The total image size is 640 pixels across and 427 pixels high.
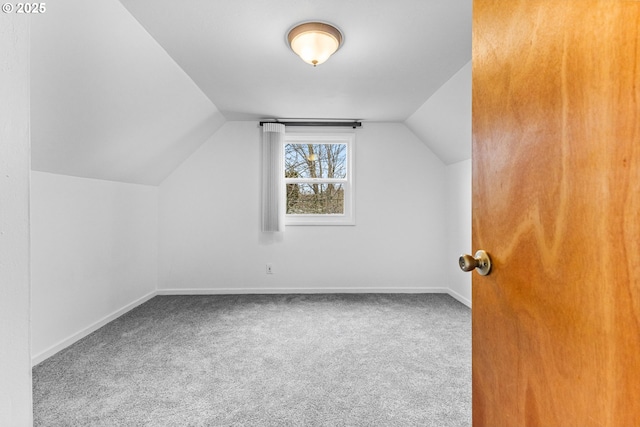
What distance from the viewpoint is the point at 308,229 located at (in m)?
3.68

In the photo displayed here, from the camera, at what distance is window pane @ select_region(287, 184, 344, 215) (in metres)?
3.77

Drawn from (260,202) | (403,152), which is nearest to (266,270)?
(260,202)

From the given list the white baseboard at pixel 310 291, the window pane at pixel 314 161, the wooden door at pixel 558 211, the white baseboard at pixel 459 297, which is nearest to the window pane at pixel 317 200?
the window pane at pixel 314 161

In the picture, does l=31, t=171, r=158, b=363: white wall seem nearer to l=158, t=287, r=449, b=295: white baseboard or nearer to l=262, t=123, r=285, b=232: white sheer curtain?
l=158, t=287, r=449, b=295: white baseboard

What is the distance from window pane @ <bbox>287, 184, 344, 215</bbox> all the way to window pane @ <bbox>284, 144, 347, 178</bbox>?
16cm

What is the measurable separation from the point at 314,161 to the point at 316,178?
0.23m

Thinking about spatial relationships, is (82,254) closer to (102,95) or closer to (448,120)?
(102,95)

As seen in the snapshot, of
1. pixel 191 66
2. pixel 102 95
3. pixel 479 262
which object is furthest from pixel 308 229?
pixel 479 262

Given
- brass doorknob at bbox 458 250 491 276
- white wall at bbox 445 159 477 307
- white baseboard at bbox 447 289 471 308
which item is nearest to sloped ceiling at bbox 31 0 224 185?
brass doorknob at bbox 458 250 491 276

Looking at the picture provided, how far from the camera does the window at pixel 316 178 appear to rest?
375 cm

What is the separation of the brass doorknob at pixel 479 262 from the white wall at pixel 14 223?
1.09m

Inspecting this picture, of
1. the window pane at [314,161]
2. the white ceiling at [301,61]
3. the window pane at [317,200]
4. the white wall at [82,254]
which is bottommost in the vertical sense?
the white wall at [82,254]

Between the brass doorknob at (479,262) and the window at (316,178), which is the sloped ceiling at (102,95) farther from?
the brass doorknob at (479,262)

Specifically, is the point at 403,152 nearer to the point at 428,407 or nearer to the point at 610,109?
the point at 428,407
